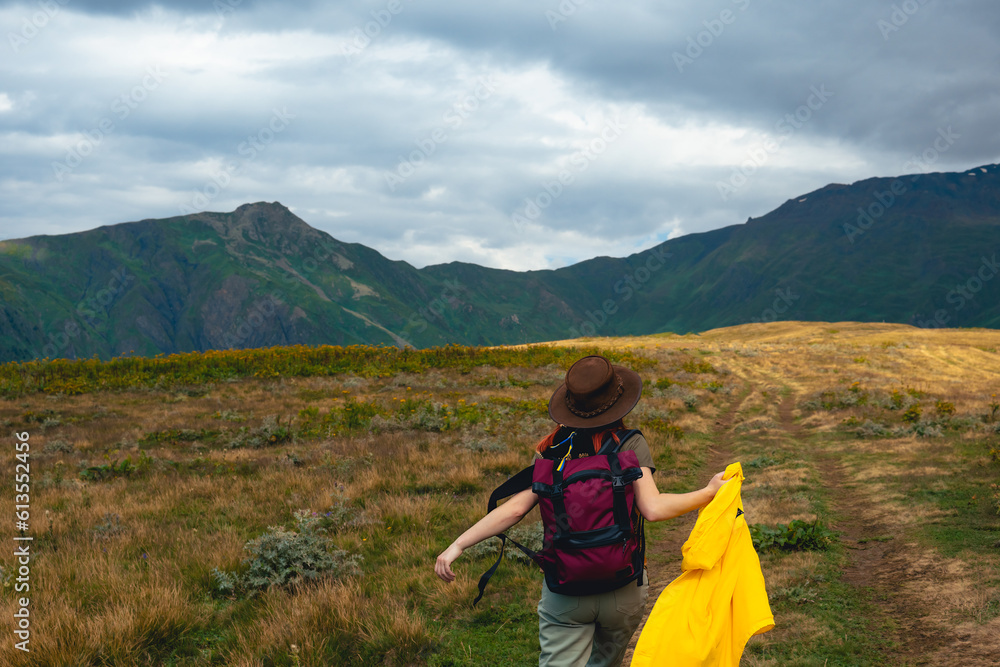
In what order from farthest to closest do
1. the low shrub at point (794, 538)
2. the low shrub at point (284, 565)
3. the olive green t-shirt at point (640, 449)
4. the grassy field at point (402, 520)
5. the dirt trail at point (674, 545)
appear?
the low shrub at point (794, 538) < the dirt trail at point (674, 545) < the low shrub at point (284, 565) < the grassy field at point (402, 520) < the olive green t-shirt at point (640, 449)

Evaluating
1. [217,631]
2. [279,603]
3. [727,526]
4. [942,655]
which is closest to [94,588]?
[217,631]

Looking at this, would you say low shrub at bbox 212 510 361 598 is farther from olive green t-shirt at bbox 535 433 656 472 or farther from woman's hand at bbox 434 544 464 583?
olive green t-shirt at bbox 535 433 656 472

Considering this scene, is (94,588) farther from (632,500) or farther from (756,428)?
(756,428)

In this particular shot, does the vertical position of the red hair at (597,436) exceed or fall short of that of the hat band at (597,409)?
it falls short

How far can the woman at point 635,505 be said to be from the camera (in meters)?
2.84

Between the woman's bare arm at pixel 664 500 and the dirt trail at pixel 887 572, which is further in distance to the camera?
the dirt trail at pixel 887 572

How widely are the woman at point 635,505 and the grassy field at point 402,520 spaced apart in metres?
2.38

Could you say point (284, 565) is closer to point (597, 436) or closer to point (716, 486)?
point (597, 436)

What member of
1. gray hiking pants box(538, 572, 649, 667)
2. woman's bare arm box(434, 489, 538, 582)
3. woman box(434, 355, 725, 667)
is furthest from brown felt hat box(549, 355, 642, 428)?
gray hiking pants box(538, 572, 649, 667)

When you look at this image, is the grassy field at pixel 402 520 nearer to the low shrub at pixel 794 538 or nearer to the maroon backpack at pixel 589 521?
the low shrub at pixel 794 538

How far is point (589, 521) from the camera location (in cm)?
268

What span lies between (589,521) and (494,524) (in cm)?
60

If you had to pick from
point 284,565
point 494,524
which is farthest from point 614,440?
point 284,565

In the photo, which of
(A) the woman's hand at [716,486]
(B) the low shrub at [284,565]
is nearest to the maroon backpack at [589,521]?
(A) the woman's hand at [716,486]
